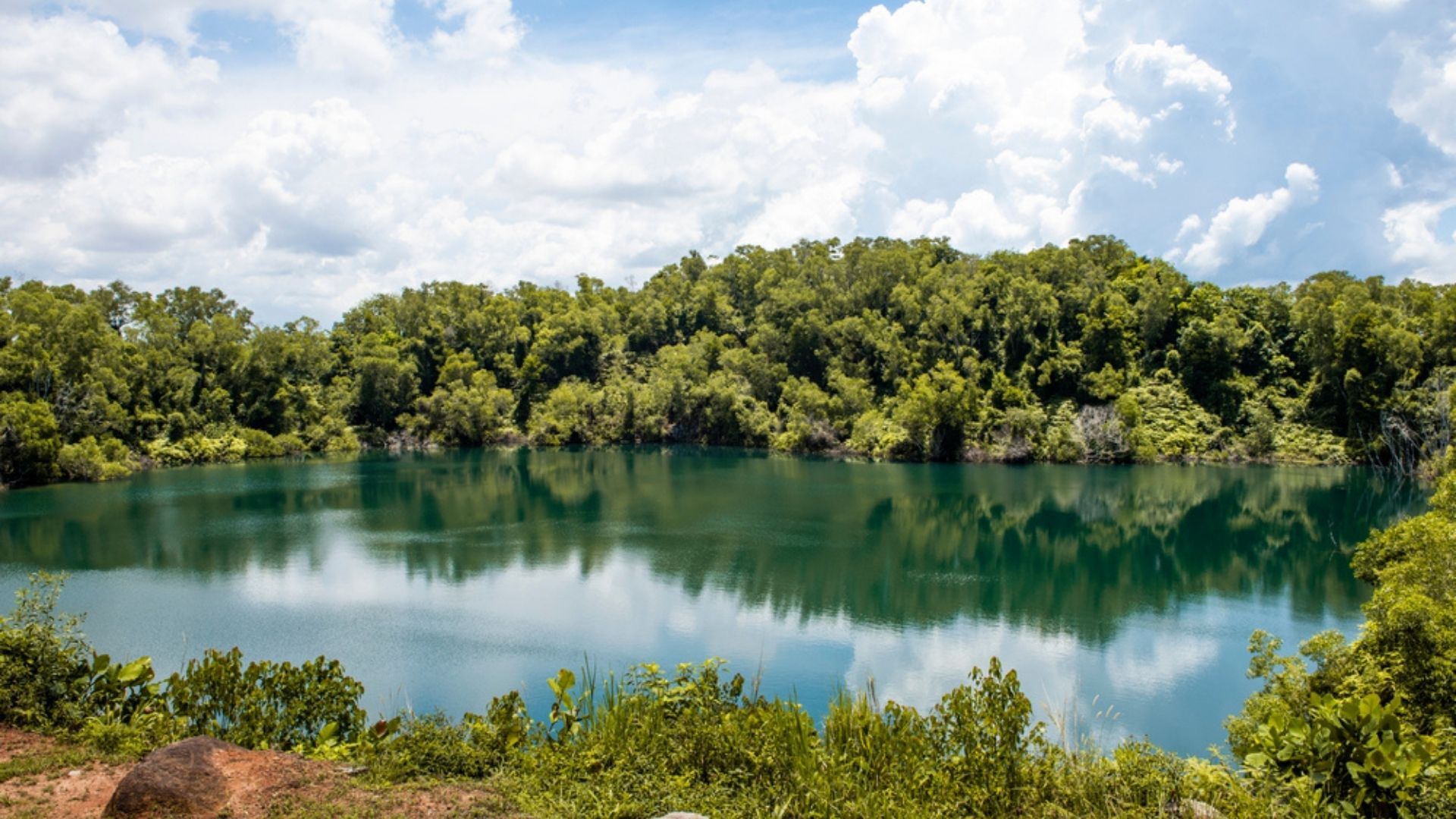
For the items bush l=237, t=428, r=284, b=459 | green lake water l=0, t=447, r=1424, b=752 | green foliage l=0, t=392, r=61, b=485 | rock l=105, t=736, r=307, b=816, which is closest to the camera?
rock l=105, t=736, r=307, b=816

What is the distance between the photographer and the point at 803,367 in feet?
211

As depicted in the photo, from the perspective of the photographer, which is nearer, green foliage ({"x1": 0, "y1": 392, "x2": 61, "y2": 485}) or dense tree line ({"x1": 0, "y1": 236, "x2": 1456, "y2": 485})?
green foliage ({"x1": 0, "y1": 392, "x2": 61, "y2": 485})

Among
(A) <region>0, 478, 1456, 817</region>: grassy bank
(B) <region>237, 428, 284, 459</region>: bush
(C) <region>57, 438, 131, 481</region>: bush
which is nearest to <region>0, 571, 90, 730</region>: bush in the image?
A: (A) <region>0, 478, 1456, 817</region>: grassy bank

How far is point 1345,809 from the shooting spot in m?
6.98

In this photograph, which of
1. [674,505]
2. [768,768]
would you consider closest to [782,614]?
[768,768]

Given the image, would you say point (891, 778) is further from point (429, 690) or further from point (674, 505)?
point (674, 505)

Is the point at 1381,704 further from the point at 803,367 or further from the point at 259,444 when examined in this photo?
the point at 259,444

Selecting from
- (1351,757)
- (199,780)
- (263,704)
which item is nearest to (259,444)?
(263,704)

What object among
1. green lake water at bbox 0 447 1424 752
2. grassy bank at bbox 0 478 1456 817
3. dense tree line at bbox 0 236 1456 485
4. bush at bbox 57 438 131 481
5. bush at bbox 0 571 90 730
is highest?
dense tree line at bbox 0 236 1456 485

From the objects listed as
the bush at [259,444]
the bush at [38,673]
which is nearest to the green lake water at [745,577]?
the bush at [38,673]

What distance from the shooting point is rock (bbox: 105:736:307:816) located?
7.17m

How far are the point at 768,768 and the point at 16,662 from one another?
823 cm

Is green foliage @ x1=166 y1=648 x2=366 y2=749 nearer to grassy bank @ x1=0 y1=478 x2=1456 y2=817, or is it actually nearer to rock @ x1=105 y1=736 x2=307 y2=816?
grassy bank @ x1=0 y1=478 x2=1456 y2=817

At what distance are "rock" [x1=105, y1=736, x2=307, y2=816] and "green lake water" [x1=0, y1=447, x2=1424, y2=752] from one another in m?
6.09
